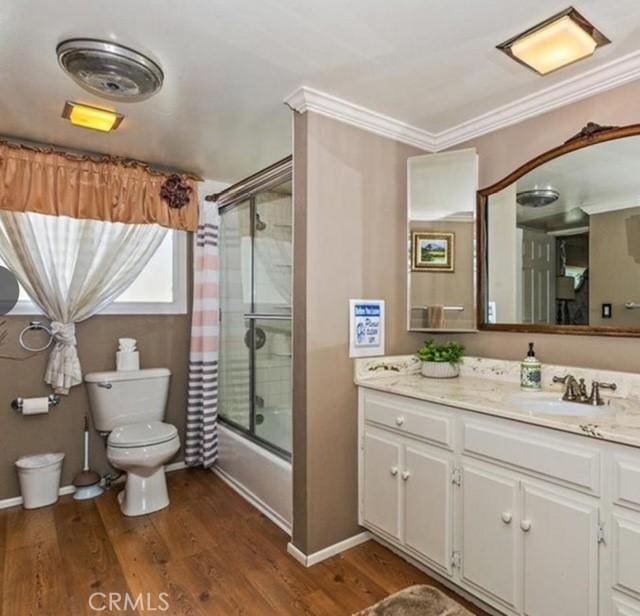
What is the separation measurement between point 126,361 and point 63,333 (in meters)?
0.42

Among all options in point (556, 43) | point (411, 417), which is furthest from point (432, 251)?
point (556, 43)

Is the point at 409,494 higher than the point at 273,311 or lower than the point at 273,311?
lower

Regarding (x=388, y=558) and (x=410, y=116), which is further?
(x=410, y=116)

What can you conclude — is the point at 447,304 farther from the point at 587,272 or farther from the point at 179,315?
the point at 179,315

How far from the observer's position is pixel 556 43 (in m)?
1.59

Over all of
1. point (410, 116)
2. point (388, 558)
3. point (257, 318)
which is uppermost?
point (410, 116)

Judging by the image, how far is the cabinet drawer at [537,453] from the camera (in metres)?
1.37

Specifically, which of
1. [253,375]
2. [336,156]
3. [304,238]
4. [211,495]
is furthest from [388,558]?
[336,156]

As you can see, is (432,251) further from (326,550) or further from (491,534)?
(326,550)

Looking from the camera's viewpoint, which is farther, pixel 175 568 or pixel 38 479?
pixel 38 479

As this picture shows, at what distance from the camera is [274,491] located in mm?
2459

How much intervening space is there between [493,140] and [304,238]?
119cm

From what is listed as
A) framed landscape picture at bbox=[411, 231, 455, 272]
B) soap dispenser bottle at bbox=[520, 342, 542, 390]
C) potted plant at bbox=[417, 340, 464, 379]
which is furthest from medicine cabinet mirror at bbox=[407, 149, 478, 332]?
soap dispenser bottle at bbox=[520, 342, 542, 390]

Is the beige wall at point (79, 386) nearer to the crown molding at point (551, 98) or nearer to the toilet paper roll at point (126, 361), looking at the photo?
the toilet paper roll at point (126, 361)
